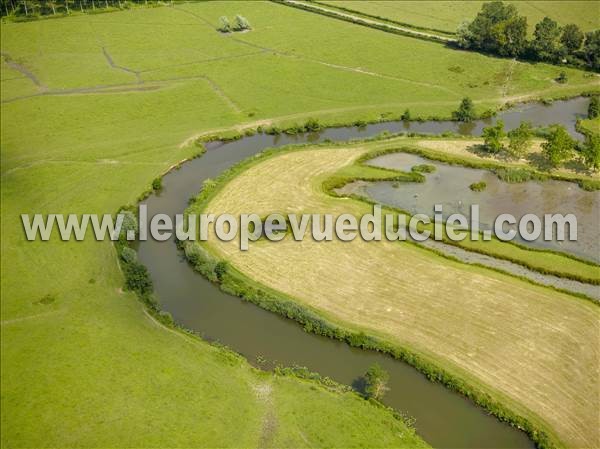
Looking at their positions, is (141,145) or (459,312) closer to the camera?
(459,312)

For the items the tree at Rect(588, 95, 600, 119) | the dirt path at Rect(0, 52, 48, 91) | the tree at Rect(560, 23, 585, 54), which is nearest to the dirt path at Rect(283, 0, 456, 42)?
the tree at Rect(560, 23, 585, 54)

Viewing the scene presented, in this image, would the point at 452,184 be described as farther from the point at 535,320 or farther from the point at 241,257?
the point at 241,257

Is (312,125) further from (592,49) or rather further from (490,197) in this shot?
(592,49)

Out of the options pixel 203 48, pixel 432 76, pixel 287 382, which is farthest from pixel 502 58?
pixel 287 382

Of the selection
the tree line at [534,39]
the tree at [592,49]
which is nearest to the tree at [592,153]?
the tree at [592,49]

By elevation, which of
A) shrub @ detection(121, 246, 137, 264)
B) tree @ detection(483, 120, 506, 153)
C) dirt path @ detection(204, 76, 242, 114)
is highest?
tree @ detection(483, 120, 506, 153)

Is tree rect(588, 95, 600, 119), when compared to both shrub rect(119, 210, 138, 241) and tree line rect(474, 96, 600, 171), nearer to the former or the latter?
tree line rect(474, 96, 600, 171)

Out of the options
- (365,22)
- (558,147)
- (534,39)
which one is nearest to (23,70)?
(365,22)
